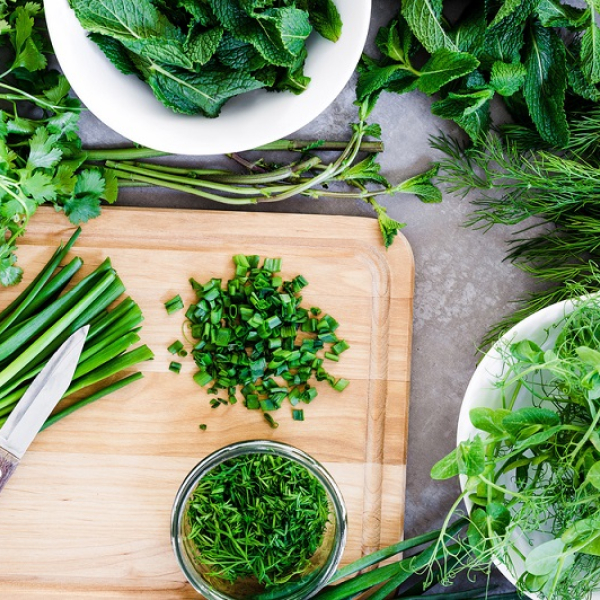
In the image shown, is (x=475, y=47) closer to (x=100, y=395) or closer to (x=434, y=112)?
(x=434, y=112)

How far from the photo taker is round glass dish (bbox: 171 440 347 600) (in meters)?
1.28

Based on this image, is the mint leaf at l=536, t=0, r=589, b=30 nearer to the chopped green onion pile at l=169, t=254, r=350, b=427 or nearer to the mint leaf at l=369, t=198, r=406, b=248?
the mint leaf at l=369, t=198, r=406, b=248

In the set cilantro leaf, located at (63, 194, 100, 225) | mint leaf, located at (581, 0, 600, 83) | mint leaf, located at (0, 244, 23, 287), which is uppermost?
mint leaf, located at (581, 0, 600, 83)

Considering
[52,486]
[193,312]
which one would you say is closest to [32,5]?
[193,312]

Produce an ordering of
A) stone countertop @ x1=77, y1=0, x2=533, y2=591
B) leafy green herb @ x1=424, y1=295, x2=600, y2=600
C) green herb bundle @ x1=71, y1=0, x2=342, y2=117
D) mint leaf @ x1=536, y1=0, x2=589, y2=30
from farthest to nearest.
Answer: stone countertop @ x1=77, y1=0, x2=533, y2=591
mint leaf @ x1=536, y1=0, x2=589, y2=30
green herb bundle @ x1=71, y1=0, x2=342, y2=117
leafy green herb @ x1=424, y1=295, x2=600, y2=600

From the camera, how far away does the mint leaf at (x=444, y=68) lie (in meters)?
1.21

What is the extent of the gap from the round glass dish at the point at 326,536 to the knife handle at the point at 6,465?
12.4 inches

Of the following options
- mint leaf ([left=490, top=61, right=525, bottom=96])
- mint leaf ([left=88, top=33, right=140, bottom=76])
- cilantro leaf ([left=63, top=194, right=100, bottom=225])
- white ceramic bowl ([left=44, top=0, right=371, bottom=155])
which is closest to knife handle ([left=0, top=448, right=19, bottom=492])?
cilantro leaf ([left=63, top=194, right=100, bottom=225])

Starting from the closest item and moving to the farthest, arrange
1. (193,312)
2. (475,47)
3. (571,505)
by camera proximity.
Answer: (571,505) < (475,47) < (193,312)

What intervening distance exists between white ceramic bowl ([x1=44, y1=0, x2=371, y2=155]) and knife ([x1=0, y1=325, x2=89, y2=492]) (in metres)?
0.43

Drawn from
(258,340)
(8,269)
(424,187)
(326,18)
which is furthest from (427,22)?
(8,269)

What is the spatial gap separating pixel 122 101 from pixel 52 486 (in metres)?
0.75

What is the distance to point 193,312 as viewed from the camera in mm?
1384

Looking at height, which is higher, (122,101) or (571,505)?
(122,101)
